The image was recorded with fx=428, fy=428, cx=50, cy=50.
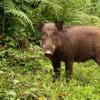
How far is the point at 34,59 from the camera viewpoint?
9656 mm

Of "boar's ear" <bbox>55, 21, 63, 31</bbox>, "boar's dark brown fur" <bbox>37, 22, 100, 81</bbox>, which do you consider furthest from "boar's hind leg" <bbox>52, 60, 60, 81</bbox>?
"boar's ear" <bbox>55, 21, 63, 31</bbox>

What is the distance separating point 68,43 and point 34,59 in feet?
5.05

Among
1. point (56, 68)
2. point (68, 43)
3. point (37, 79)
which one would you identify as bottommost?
point (37, 79)

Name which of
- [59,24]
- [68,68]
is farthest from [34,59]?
[59,24]

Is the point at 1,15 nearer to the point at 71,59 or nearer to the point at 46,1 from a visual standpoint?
the point at 46,1

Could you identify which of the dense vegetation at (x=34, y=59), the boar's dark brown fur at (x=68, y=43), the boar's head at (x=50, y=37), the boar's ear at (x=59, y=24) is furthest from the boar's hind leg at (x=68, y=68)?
the boar's ear at (x=59, y=24)

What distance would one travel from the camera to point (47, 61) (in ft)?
32.7

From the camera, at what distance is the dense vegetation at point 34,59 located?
727 centimetres

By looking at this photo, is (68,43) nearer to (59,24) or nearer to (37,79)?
(59,24)

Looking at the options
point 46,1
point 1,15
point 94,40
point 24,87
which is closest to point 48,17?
point 46,1

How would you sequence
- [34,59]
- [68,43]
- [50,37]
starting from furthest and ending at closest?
[34,59]
[68,43]
[50,37]

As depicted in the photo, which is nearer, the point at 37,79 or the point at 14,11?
the point at 37,79

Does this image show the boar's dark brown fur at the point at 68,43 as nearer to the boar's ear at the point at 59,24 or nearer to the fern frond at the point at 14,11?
the boar's ear at the point at 59,24

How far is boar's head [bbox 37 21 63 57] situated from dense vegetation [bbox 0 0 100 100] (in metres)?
0.63
